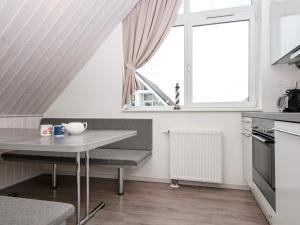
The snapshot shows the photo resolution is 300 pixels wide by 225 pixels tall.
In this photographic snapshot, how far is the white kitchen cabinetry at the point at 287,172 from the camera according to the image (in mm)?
1125

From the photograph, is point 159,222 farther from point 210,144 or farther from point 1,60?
point 1,60

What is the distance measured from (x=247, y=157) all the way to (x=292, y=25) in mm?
1313

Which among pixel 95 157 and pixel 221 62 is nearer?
pixel 95 157

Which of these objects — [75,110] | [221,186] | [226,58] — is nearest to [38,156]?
[75,110]

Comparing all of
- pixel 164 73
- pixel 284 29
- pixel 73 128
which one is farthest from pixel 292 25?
pixel 73 128

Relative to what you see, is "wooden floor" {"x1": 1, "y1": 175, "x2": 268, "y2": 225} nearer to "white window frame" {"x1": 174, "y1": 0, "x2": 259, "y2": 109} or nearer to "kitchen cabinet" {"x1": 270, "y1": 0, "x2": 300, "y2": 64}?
"white window frame" {"x1": 174, "y1": 0, "x2": 259, "y2": 109}

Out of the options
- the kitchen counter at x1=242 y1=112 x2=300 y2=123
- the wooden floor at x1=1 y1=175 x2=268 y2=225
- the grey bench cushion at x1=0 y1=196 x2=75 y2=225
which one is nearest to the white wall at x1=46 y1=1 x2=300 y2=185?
the wooden floor at x1=1 y1=175 x2=268 y2=225

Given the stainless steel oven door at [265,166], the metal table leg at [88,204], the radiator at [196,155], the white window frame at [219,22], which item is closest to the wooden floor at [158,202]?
the metal table leg at [88,204]

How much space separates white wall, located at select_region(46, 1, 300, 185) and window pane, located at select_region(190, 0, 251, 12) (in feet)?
1.22

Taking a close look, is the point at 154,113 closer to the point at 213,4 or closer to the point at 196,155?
the point at 196,155

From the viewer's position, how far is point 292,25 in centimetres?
193

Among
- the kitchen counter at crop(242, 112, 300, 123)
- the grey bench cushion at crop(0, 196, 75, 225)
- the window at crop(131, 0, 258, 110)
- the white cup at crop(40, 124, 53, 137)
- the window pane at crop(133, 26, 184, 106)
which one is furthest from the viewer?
the window pane at crop(133, 26, 184, 106)

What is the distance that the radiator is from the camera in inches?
102

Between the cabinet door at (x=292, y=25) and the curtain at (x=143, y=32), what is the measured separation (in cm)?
128
